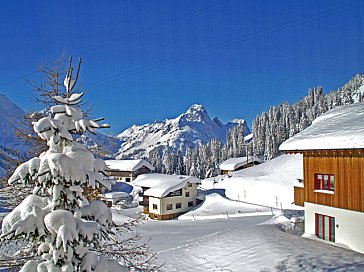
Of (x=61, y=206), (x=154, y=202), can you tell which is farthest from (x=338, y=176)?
(x=154, y=202)

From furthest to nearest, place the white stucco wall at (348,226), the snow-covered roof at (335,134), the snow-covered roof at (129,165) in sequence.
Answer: the snow-covered roof at (129,165) → the white stucco wall at (348,226) → the snow-covered roof at (335,134)

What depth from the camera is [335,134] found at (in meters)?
14.4

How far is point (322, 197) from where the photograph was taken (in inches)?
619

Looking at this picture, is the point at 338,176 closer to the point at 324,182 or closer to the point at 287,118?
the point at 324,182

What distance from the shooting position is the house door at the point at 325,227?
15.4m

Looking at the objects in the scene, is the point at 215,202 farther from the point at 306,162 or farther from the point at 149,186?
the point at 306,162

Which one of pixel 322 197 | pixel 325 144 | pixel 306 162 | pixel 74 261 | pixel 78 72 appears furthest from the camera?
pixel 306 162

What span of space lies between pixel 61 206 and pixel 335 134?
13.2m

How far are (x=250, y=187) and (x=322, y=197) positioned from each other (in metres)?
33.0

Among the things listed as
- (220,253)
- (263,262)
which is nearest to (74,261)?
→ (263,262)

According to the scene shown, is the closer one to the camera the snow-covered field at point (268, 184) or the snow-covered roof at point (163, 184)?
the snow-covered roof at point (163, 184)

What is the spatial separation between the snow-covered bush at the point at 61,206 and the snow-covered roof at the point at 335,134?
461 inches

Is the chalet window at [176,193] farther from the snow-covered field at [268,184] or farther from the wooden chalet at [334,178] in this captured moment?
the wooden chalet at [334,178]

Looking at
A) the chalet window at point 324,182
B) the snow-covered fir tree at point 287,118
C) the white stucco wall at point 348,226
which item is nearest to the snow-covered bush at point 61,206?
the white stucco wall at point 348,226
